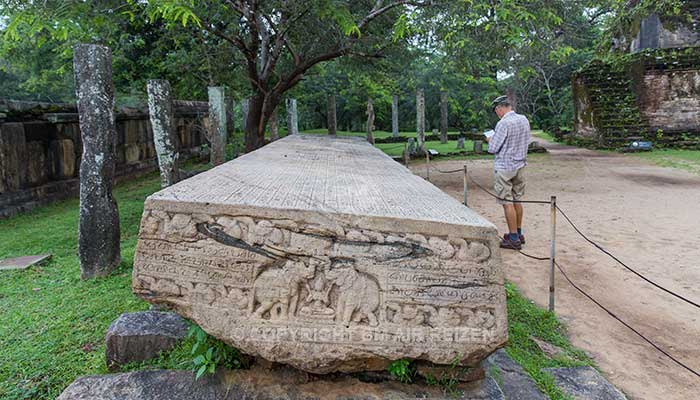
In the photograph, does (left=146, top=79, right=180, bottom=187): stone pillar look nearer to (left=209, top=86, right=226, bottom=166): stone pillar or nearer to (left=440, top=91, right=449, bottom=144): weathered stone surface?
(left=209, top=86, right=226, bottom=166): stone pillar

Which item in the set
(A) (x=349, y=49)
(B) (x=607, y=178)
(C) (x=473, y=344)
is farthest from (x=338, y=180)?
(B) (x=607, y=178)

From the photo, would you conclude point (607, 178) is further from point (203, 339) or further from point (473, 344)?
point (203, 339)

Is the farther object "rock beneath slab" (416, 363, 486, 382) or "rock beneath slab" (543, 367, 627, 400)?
"rock beneath slab" (543, 367, 627, 400)

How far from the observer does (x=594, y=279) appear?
3.93 meters

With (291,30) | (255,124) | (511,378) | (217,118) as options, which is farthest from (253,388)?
(255,124)

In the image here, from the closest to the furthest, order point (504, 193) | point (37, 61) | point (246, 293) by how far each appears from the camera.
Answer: point (246, 293), point (504, 193), point (37, 61)

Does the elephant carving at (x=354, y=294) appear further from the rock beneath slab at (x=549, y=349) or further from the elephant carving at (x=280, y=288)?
the rock beneath slab at (x=549, y=349)

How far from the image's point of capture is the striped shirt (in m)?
4.39

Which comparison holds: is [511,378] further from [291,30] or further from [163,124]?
[291,30]

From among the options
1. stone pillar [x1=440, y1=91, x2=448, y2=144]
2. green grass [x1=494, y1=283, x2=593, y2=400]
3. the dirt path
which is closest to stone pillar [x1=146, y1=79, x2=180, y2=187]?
the dirt path

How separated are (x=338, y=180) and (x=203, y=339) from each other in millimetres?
1316

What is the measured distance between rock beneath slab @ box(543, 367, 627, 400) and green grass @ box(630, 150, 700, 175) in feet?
29.0

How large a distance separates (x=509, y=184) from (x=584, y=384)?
2.55m

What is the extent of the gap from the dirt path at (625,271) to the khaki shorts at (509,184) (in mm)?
570
